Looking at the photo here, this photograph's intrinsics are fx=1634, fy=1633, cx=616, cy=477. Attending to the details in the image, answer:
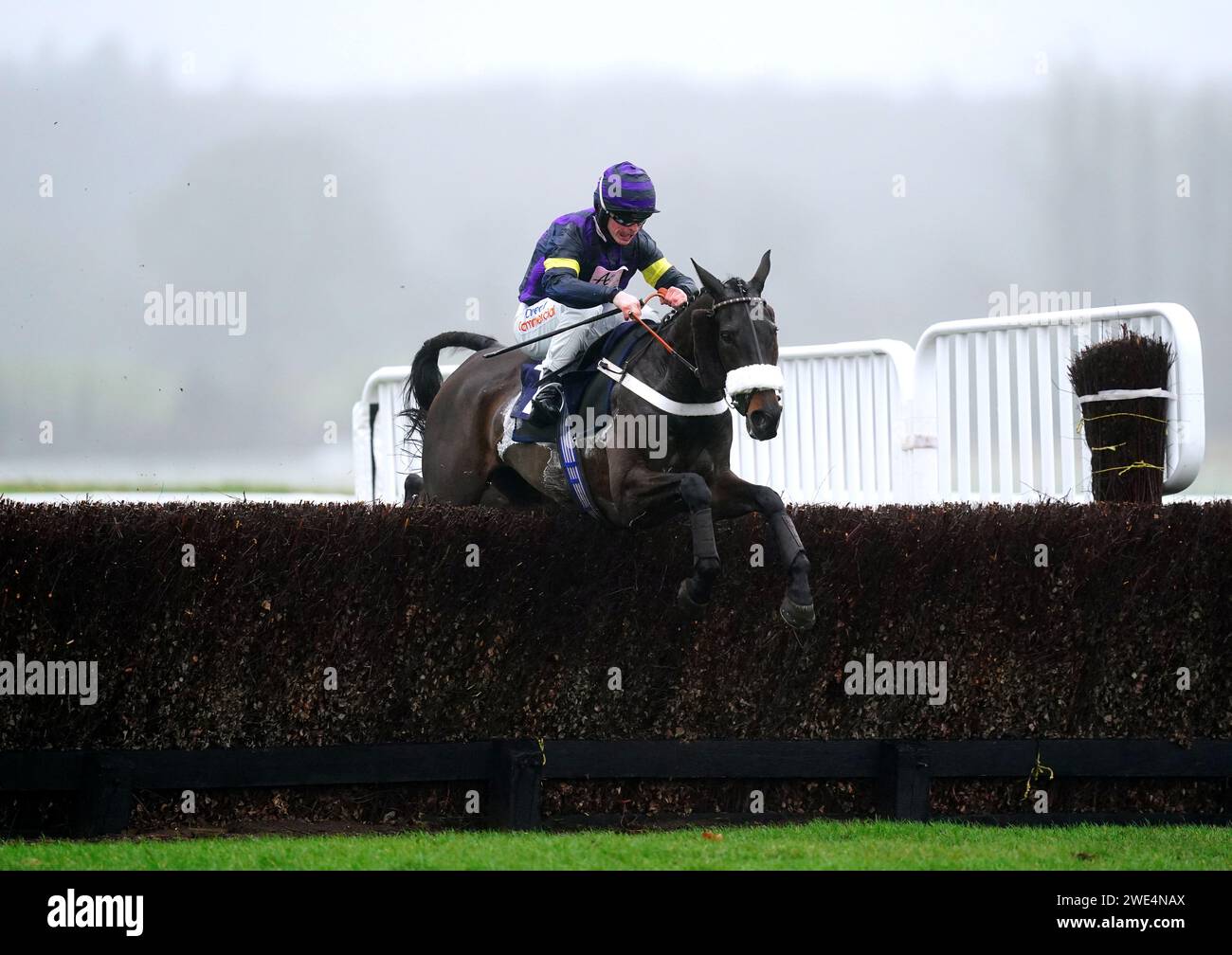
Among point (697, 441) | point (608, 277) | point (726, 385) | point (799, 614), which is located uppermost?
point (608, 277)

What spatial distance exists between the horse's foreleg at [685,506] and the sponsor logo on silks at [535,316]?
1182 mm

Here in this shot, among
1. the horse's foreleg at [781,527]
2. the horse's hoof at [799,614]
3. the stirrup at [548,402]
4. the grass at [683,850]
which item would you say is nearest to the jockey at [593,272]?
the stirrup at [548,402]

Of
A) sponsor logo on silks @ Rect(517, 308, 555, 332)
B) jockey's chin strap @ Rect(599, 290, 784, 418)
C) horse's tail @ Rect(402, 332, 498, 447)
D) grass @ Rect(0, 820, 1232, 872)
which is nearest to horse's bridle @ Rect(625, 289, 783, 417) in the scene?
jockey's chin strap @ Rect(599, 290, 784, 418)

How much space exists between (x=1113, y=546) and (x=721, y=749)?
1940 millimetres

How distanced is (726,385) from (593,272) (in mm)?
1311

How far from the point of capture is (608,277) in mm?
7461

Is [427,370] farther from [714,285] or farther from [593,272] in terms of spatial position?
[714,285]

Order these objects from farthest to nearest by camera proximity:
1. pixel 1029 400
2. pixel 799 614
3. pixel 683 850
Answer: pixel 1029 400, pixel 799 614, pixel 683 850

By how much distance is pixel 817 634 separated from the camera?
22.5 feet

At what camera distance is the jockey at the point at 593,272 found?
7090 mm

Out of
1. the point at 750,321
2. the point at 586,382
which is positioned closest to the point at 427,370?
the point at 586,382
